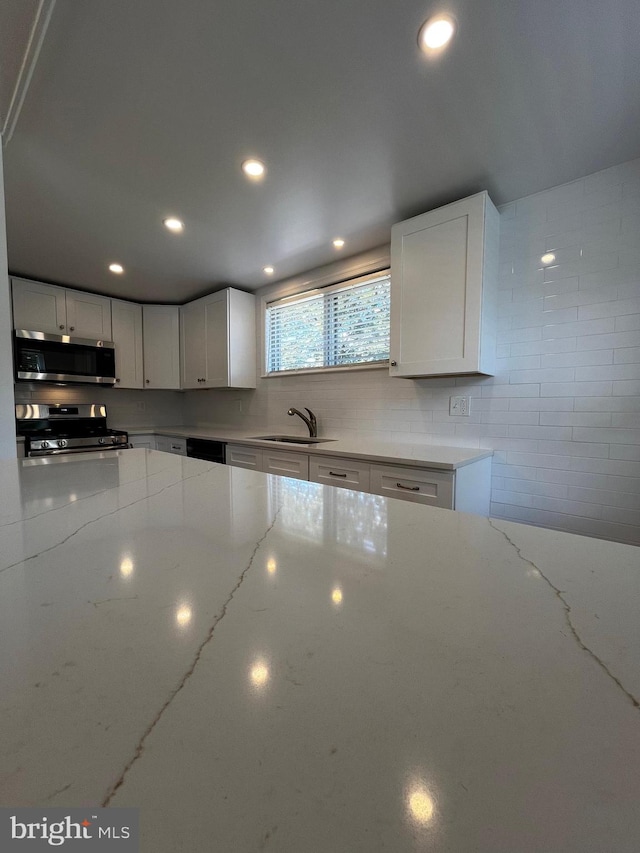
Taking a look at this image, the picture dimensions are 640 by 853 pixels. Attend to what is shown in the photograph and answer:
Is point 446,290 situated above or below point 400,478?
above

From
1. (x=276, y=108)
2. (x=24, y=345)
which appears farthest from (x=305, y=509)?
(x=24, y=345)

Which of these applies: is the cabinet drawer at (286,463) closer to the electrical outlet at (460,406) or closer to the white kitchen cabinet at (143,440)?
the electrical outlet at (460,406)

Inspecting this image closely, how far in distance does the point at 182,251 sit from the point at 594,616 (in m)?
2.93

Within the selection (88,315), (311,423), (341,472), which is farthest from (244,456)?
(88,315)

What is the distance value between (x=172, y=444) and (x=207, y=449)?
701 mm

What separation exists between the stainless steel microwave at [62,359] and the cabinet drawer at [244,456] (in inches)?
63.5

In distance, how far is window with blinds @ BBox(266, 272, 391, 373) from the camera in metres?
2.52

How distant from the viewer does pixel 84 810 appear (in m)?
0.21

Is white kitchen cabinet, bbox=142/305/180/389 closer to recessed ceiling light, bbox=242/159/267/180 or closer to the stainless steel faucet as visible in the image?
the stainless steel faucet

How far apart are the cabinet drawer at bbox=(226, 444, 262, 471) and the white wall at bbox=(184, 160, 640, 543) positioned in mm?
1241

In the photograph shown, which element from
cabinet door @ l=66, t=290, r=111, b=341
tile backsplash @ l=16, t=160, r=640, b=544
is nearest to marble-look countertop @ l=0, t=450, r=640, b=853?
tile backsplash @ l=16, t=160, r=640, b=544

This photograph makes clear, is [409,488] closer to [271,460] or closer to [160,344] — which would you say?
[271,460]

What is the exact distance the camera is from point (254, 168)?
1.66 metres

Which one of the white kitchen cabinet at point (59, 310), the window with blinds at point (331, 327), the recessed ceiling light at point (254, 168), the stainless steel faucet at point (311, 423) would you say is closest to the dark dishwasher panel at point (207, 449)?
the stainless steel faucet at point (311, 423)
